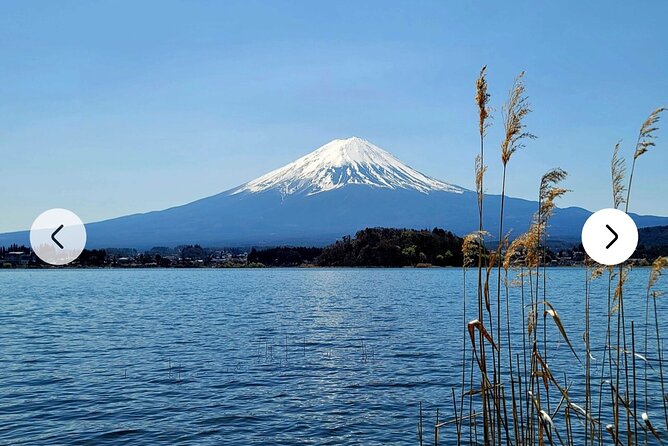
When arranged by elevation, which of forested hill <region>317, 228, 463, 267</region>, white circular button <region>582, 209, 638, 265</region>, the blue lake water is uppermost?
forested hill <region>317, 228, 463, 267</region>

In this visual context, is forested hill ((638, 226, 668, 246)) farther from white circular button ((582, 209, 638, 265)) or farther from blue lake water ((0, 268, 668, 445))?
white circular button ((582, 209, 638, 265))

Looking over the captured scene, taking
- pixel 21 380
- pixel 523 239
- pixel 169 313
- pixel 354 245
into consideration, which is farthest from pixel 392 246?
pixel 523 239

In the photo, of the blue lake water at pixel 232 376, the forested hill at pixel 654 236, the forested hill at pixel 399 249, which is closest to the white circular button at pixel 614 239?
the blue lake water at pixel 232 376

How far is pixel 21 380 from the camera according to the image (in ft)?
55.9

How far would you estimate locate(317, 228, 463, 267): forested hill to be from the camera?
127 metres

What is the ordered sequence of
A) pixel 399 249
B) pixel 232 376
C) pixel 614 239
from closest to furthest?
pixel 614 239 < pixel 232 376 < pixel 399 249

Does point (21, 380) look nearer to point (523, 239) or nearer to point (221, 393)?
point (221, 393)

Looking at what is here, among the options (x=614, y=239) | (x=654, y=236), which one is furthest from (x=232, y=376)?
(x=654, y=236)

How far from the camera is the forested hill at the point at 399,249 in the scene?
126750mm

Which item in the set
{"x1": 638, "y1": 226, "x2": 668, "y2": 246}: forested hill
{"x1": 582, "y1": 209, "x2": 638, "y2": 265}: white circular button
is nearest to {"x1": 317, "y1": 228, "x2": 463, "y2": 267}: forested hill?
{"x1": 638, "y1": 226, "x2": 668, "y2": 246}: forested hill

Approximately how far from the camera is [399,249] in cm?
12606

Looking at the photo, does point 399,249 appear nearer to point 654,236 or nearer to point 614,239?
point 654,236

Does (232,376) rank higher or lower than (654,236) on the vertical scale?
lower

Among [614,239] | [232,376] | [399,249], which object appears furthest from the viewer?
[399,249]
